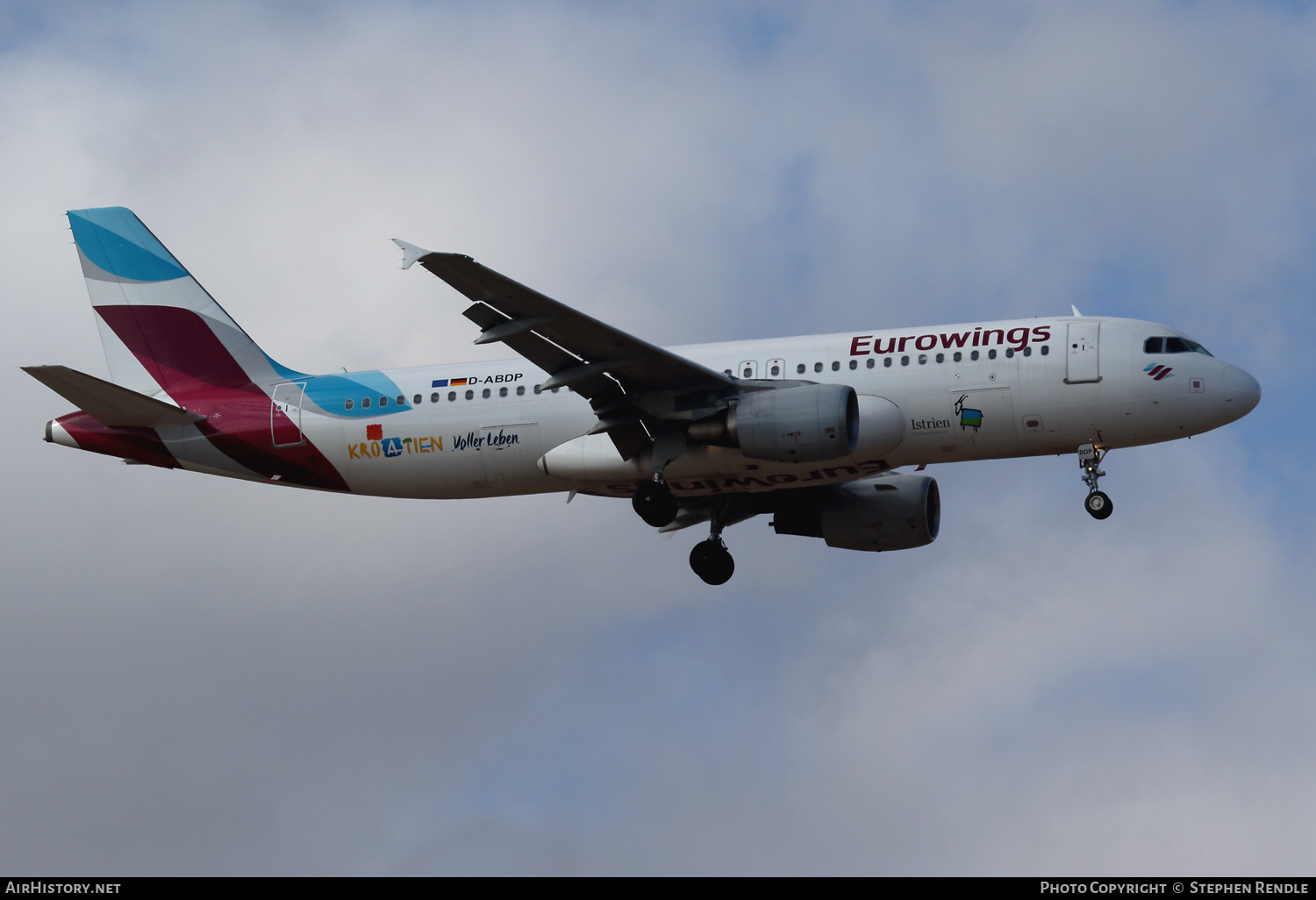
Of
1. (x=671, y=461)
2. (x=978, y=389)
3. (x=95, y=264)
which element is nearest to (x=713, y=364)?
(x=671, y=461)

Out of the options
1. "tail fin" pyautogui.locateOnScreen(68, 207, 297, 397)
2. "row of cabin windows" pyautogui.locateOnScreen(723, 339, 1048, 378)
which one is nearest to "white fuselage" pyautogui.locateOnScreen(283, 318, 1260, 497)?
"row of cabin windows" pyautogui.locateOnScreen(723, 339, 1048, 378)

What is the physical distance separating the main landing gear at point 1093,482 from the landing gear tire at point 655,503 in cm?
960

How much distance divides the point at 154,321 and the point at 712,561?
16.8 metres

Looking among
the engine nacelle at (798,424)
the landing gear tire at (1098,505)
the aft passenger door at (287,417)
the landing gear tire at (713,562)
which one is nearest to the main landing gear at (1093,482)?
the landing gear tire at (1098,505)

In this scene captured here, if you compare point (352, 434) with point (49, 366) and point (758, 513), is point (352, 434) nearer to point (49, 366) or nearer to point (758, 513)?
point (49, 366)

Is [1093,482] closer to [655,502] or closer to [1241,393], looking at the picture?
[1241,393]

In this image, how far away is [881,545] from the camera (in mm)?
45594

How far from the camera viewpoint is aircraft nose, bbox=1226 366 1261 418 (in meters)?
38.5

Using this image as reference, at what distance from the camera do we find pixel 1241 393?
3856 centimetres

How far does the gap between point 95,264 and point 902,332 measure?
907 inches

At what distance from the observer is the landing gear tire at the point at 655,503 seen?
40.0 meters

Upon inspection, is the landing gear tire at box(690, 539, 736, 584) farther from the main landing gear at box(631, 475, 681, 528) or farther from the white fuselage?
the main landing gear at box(631, 475, 681, 528)

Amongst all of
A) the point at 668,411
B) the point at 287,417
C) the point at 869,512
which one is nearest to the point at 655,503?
the point at 668,411

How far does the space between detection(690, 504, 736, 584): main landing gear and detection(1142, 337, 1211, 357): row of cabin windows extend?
12.1m
